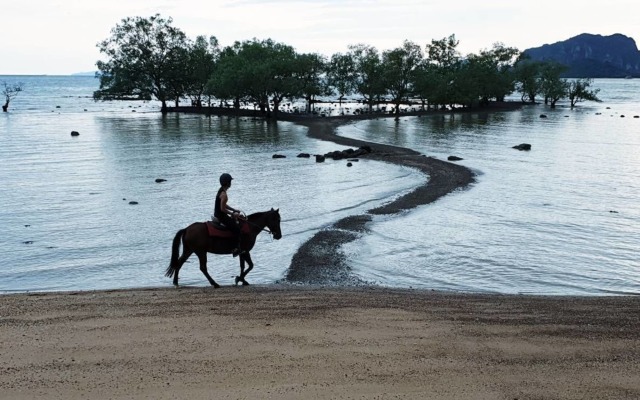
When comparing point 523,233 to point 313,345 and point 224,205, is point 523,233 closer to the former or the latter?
point 224,205

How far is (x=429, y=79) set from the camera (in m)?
113

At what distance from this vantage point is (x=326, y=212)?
91.5ft

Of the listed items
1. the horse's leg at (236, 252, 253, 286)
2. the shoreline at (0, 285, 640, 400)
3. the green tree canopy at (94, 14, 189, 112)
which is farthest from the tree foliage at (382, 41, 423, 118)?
the shoreline at (0, 285, 640, 400)

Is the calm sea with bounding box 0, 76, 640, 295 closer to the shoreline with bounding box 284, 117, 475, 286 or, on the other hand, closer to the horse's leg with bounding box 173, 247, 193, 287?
the shoreline with bounding box 284, 117, 475, 286

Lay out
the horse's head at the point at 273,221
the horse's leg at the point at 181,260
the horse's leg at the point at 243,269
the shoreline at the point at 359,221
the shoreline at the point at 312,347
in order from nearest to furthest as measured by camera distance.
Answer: the shoreline at the point at 312,347
the horse's leg at the point at 181,260
the horse's head at the point at 273,221
the horse's leg at the point at 243,269
the shoreline at the point at 359,221

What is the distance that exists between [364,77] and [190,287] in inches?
3976

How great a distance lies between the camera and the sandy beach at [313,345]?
8.79 metres

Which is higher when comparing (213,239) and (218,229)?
(218,229)

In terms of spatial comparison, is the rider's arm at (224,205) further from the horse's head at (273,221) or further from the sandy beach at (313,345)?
the sandy beach at (313,345)

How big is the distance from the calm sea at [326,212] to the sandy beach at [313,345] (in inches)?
119

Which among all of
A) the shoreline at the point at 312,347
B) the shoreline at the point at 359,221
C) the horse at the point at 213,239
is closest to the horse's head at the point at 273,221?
the horse at the point at 213,239

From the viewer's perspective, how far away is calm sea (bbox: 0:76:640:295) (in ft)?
59.4

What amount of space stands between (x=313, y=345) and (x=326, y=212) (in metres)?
17.6

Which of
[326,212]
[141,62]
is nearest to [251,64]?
[141,62]
